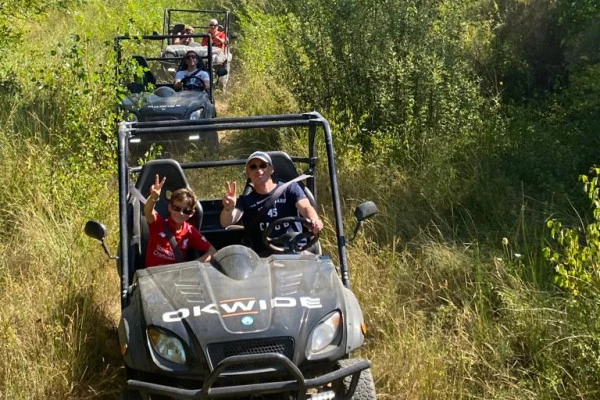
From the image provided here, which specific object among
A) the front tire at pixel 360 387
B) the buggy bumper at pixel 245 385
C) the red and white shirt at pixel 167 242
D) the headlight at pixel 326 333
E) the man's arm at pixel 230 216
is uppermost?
the man's arm at pixel 230 216

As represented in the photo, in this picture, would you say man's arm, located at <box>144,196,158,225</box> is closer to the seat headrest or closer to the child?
the child

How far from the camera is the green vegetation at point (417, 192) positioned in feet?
15.3

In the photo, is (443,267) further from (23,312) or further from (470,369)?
(23,312)

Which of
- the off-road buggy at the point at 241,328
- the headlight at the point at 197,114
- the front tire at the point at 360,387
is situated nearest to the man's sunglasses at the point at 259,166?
the off-road buggy at the point at 241,328

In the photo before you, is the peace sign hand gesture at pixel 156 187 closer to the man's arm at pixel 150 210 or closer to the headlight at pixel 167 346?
the man's arm at pixel 150 210

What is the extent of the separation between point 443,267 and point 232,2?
13.7 metres

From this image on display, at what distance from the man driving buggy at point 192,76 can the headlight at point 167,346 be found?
23.7 feet

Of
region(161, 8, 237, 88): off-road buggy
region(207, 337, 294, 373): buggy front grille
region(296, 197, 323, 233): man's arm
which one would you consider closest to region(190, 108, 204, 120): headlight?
region(161, 8, 237, 88): off-road buggy

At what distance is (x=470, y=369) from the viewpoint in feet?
15.3

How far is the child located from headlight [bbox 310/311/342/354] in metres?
1.12

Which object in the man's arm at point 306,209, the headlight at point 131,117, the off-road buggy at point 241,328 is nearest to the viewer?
the off-road buggy at point 241,328

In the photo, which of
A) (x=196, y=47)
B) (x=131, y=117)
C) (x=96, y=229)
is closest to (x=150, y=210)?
(x=96, y=229)

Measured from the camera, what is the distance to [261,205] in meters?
5.04

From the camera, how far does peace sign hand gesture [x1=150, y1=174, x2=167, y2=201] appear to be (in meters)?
4.75
